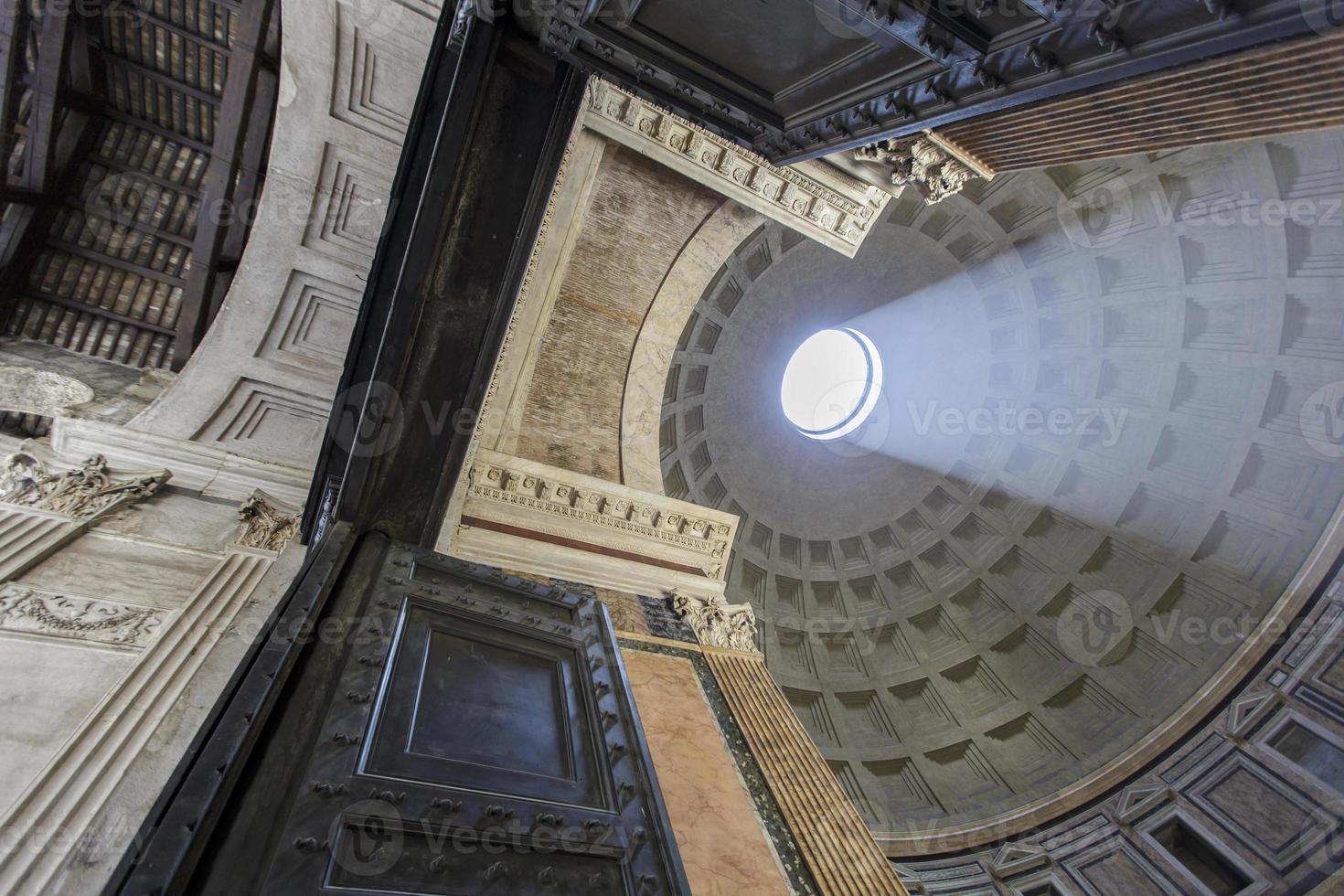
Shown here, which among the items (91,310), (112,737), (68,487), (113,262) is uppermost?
(113,262)

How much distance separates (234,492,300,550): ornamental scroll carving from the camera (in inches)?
208

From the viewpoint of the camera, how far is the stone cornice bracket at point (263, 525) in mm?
5285

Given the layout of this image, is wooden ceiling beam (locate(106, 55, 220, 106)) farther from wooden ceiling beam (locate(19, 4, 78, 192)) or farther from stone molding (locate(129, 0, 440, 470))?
stone molding (locate(129, 0, 440, 470))

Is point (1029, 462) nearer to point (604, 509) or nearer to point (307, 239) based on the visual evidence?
point (604, 509)

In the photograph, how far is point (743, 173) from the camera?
307 inches

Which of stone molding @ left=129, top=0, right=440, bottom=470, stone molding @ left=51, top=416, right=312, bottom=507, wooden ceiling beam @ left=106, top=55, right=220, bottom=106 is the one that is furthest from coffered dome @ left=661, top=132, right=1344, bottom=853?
wooden ceiling beam @ left=106, top=55, right=220, bottom=106

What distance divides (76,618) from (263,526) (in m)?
1.71

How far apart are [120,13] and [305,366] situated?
5198mm

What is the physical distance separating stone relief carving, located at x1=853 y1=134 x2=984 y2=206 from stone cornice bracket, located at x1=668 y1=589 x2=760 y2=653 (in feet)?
16.0

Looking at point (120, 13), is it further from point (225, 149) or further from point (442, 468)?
point (442, 468)

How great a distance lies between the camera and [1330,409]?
10.3 meters

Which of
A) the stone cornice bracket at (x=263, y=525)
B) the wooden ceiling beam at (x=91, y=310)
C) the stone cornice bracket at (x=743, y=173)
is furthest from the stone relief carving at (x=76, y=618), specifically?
the wooden ceiling beam at (x=91, y=310)

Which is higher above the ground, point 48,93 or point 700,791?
point 48,93

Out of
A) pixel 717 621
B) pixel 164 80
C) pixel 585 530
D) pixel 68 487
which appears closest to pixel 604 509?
pixel 585 530
